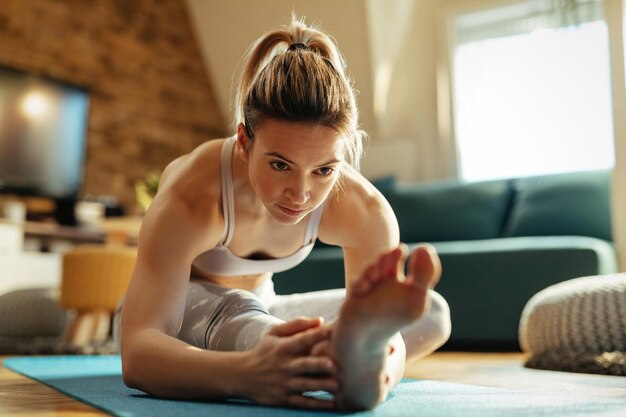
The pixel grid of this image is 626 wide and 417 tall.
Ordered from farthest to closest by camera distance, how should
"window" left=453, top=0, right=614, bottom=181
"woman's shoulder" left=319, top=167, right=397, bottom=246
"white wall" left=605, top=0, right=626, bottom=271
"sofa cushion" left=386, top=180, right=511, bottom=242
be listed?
"window" left=453, top=0, right=614, bottom=181
"sofa cushion" left=386, top=180, right=511, bottom=242
"white wall" left=605, top=0, right=626, bottom=271
"woman's shoulder" left=319, top=167, right=397, bottom=246

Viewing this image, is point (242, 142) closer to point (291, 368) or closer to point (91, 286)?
point (291, 368)

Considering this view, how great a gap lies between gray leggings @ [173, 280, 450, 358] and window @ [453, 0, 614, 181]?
285cm

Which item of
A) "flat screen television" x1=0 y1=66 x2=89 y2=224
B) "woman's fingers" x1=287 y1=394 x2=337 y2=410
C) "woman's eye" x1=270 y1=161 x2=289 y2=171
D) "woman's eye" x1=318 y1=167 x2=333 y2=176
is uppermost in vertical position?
"flat screen television" x1=0 y1=66 x2=89 y2=224

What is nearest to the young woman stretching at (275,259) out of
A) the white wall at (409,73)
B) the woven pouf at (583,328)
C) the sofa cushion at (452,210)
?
the woven pouf at (583,328)

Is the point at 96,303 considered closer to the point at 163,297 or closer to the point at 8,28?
the point at 163,297

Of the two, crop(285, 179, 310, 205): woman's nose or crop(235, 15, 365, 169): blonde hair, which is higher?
crop(235, 15, 365, 169): blonde hair

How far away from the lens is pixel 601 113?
3.85 meters

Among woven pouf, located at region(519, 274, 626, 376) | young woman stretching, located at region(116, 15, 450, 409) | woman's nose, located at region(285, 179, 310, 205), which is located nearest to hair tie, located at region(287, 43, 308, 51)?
young woman stretching, located at region(116, 15, 450, 409)

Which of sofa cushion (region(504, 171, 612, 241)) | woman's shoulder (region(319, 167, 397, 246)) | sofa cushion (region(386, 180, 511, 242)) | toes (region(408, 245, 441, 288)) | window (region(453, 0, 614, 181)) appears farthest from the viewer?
window (region(453, 0, 614, 181))

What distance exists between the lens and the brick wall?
4.16m

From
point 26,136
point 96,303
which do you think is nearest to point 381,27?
point 26,136

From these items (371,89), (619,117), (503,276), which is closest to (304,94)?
(503,276)

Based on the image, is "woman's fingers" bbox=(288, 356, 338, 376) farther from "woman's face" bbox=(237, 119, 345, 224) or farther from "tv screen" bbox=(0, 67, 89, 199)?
"tv screen" bbox=(0, 67, 89, 199)

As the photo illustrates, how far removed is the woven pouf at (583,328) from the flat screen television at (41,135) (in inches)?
127
